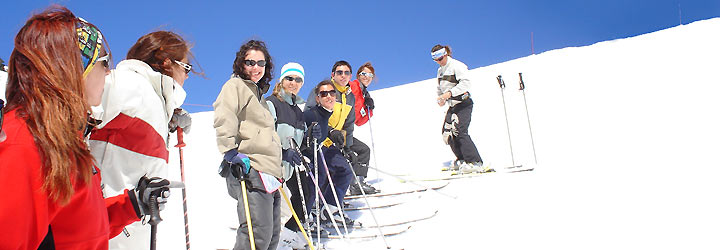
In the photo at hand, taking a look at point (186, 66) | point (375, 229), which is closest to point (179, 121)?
point (186, 66)

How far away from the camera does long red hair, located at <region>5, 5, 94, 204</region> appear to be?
3.09ft

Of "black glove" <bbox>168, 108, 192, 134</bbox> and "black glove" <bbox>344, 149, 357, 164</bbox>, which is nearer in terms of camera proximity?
"black glove" <bbox>168, 108, 192, 134</bbox>

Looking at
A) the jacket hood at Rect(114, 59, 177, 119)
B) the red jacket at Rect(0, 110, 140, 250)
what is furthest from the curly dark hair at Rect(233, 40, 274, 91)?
the red jacket at Rect(0, 110, 140, 250)

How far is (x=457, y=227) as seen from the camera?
170 inches

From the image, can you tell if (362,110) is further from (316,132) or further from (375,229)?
(316,132)

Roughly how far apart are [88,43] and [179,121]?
4.45 ft

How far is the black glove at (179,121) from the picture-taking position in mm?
2447

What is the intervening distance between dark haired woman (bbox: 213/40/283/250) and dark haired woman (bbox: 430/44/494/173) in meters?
4.02

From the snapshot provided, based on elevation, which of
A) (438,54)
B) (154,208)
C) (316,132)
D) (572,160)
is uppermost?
(438,54)

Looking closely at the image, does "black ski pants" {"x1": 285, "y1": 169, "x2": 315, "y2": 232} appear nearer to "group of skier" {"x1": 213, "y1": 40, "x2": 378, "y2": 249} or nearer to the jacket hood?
"group of skier" {"x1": 213, "y1": 40, "x2": 378, "y2": 249}

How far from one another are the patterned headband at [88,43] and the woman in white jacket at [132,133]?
0.56 metres

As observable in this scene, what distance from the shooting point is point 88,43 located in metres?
1.15

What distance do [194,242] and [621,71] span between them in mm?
10719

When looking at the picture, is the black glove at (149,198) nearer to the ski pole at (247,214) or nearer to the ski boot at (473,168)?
the ski pole at (247,214)
